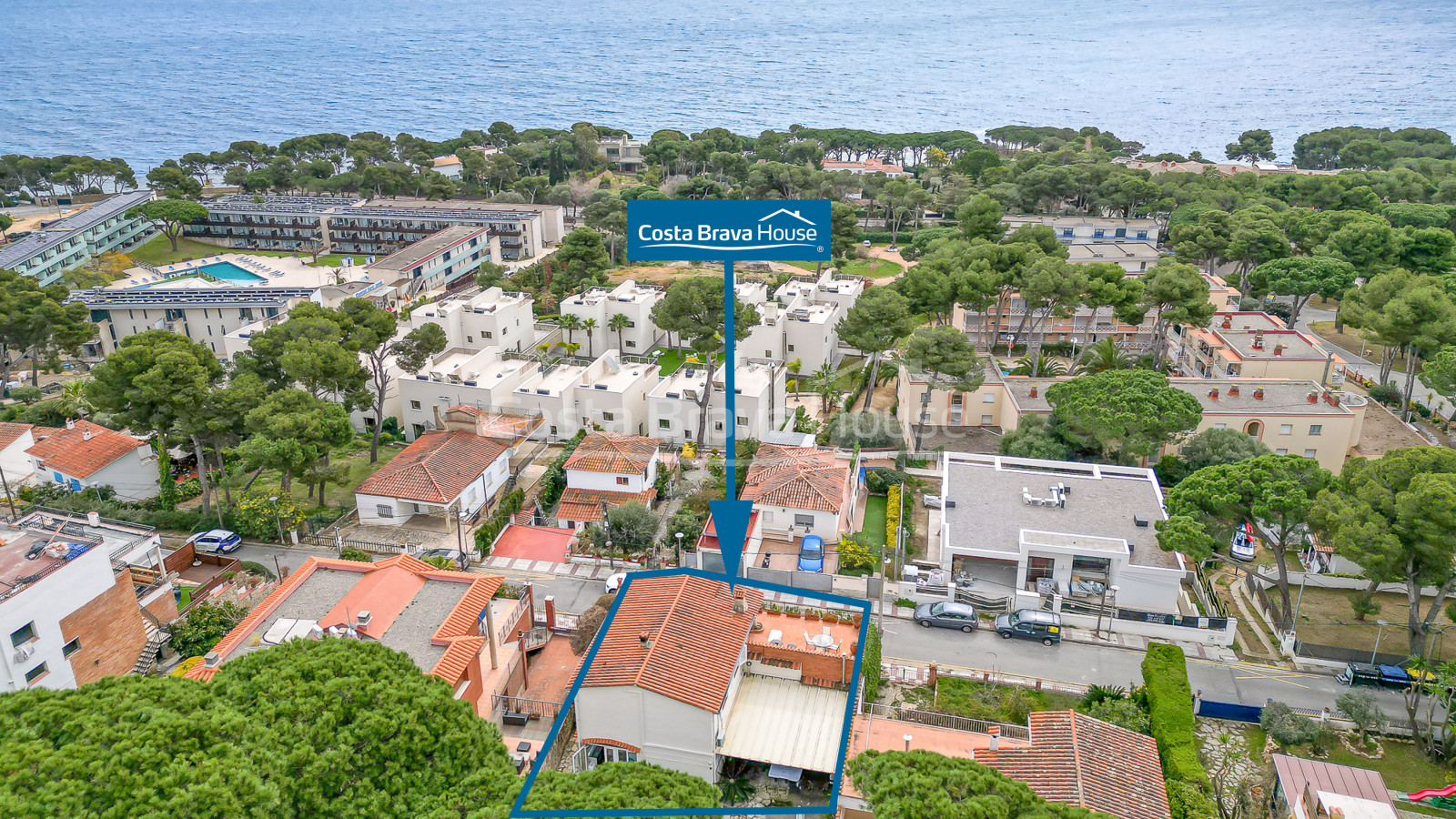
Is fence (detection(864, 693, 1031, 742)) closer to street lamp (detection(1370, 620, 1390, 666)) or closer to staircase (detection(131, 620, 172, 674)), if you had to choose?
street lamp (detection(1370, 620, 1390, 666))

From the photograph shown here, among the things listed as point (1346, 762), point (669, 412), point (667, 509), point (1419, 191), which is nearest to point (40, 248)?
point (669, 412)

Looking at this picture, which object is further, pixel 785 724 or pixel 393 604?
pixel 393 604

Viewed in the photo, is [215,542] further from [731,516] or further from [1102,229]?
[1102,229]

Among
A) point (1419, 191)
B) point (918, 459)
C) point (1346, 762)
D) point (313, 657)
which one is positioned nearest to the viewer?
point (313, 657)

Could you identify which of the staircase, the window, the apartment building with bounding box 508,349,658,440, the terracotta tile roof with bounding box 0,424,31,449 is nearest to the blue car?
the apartment building with bounding box 508,349,658,440

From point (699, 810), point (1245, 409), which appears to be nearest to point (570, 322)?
point (1245, 409)

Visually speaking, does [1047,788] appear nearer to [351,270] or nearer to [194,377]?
[194,377]

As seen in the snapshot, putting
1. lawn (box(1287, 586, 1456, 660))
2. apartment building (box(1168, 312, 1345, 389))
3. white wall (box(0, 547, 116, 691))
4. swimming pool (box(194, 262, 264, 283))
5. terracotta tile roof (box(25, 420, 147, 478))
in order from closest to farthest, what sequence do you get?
white wall (box(0, 547, 116, 691)) → lawn (box(1287, 586, 1456, 660)) → terracotta tile roof (box(25, 420, 147, 478)) → apartment building (box(1168, 312, 1345, 389)) → swimming pool (box(194, 262, 264, 283))
